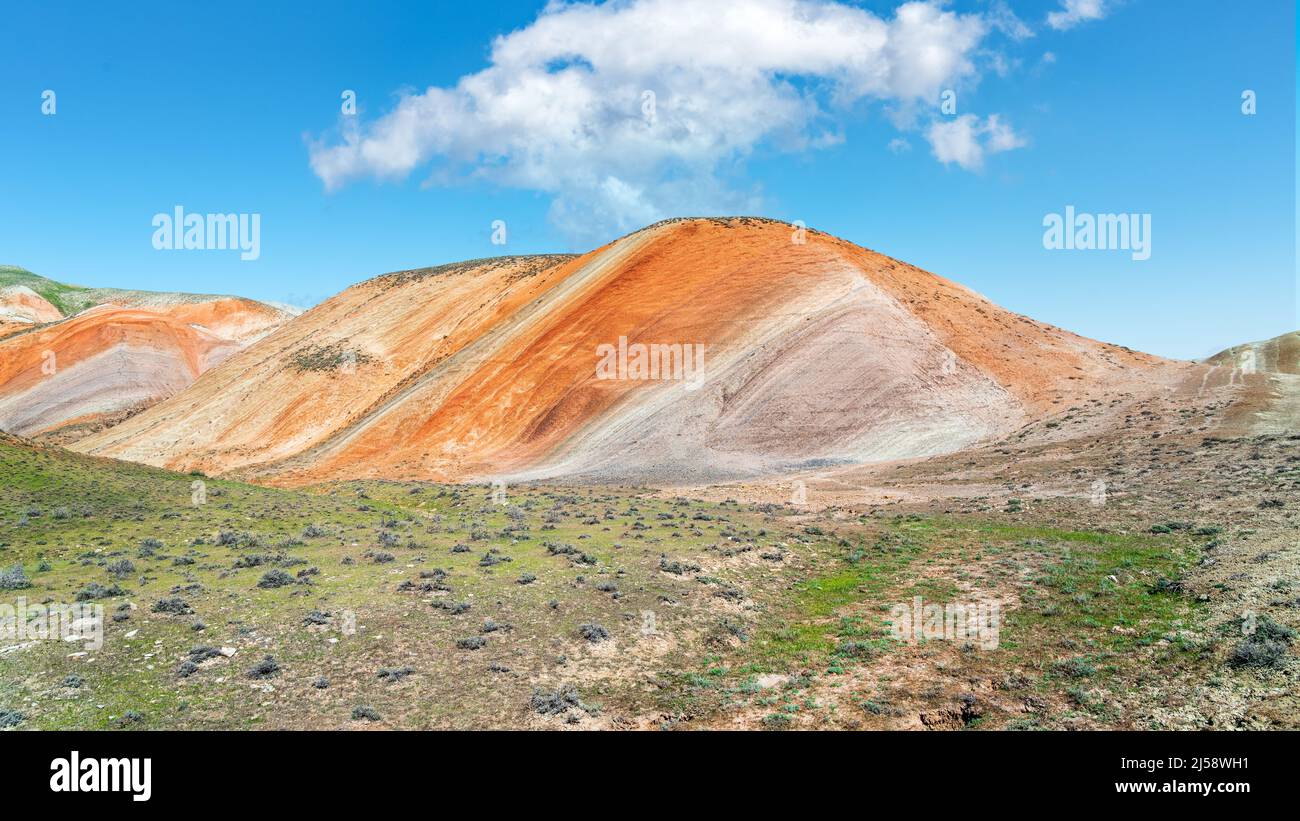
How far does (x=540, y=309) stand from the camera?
59.2 metres

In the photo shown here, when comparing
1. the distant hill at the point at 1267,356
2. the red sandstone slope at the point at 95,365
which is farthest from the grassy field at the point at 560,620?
the red sandstone slope at the point at 95,365

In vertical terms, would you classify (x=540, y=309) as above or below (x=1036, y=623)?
above

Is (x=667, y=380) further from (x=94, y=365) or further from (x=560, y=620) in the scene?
(x=94, y=365)

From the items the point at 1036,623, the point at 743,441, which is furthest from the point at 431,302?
the point at 1036,623

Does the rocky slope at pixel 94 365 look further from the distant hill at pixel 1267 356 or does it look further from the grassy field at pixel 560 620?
the distant hill at pixel 1267 356

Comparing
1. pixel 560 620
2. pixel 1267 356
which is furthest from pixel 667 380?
pixel 1267 356

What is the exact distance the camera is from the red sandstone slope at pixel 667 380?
138 feet

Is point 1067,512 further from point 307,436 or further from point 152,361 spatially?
point 152,361

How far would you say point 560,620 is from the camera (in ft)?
49.3

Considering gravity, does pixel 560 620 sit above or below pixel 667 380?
below

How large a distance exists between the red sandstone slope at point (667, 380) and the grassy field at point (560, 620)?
1827cm

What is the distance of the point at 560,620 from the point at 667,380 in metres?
34.1

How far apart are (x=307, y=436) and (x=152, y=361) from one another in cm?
3894
